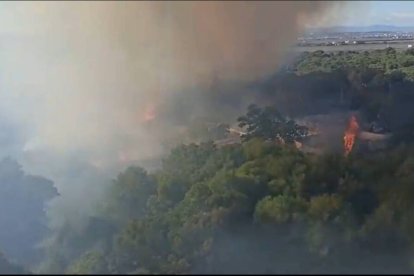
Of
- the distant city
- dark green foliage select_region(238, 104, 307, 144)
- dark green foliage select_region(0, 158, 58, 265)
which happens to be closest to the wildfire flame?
dark green foliage select_region(238, 104, 307, 144)

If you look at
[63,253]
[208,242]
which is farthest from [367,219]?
[63,253]

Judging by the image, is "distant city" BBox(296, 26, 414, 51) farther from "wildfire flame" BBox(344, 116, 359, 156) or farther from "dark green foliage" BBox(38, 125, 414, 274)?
"dark green foliage" BBox(38, 125, 414, 274)

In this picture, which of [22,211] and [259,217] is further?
[22,211]

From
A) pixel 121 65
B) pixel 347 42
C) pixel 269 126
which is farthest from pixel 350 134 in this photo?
pixel 347 42

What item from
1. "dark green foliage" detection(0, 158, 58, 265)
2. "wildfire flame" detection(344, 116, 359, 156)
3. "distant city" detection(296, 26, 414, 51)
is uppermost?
"distant city" detection(296, 26, 414, 51)

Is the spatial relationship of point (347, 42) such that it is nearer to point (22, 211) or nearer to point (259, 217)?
point (22, 211)
